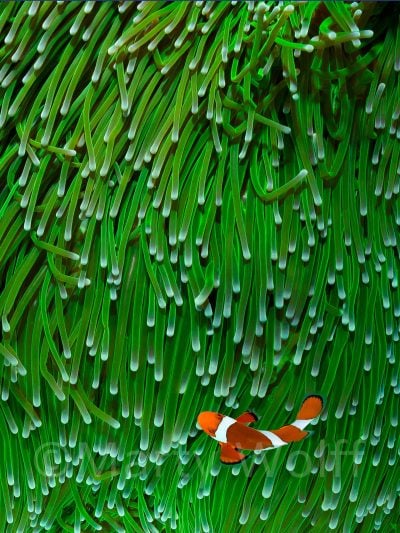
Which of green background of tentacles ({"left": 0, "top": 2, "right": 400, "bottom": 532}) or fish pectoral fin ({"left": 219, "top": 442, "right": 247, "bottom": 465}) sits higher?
green background of tentacles ({"left": 0, "top": 2, "right": 400, "bottom": 532})

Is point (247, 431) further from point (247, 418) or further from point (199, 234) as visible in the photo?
point (199, 234)

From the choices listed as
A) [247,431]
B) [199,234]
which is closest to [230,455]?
[247,431]

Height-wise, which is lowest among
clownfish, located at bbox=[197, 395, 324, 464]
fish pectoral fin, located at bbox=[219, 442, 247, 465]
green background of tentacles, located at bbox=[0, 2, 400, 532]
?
fish pectoral fin, located at bbox=[219, 442, 247, 465]

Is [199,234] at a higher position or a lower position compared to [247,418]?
higher

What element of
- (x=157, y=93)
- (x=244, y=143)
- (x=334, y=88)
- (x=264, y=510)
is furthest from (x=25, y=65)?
(x=264, y=510)

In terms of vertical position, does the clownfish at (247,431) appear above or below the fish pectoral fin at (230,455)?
above
